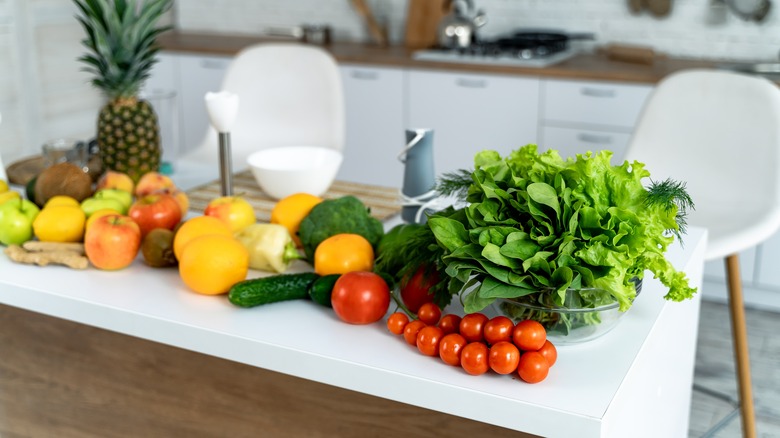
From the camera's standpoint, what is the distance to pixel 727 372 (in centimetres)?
293

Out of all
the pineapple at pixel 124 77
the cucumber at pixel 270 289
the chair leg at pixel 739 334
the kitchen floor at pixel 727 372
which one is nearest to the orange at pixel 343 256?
the cucumber at pixel 270 289

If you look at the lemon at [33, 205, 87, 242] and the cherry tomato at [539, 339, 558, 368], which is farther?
the lemon at [33, 205, 87, 242]

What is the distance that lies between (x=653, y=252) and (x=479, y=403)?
0.32 metres

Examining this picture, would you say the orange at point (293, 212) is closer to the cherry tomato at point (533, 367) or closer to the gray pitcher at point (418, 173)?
the gray pitcher at point (418, 173)

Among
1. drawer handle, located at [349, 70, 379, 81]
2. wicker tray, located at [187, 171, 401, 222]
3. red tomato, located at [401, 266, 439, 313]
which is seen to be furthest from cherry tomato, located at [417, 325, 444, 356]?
drawer handle, located at [349, 70, 379, 81]

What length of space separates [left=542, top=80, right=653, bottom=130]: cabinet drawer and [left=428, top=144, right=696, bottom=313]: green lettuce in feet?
7.42

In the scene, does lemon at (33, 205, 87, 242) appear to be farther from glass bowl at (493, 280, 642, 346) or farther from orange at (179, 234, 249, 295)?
glass bowl at (493, 280, 642, 346)

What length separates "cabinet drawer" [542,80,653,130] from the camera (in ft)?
11.3

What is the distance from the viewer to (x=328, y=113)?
3.10 metres

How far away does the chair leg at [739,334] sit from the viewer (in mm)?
2303

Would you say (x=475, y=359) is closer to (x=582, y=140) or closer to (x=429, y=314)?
(x=429, y=314)

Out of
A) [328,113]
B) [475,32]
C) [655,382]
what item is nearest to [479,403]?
[655,382]

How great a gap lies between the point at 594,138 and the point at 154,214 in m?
2.27

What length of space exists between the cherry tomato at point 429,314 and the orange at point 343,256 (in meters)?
0.22
